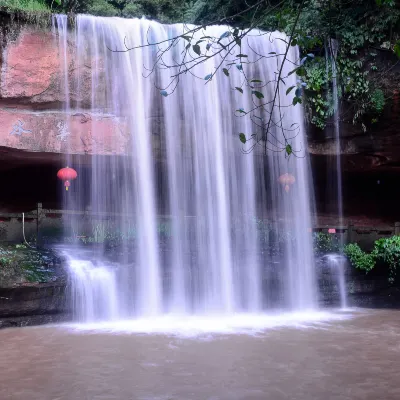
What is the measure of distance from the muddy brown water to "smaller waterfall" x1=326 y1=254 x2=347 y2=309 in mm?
2677

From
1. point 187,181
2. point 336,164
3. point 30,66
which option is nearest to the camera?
point 30,66

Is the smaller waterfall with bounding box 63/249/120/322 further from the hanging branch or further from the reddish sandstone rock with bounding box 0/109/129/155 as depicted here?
the hanging branch

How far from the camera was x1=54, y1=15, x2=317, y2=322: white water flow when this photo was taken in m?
9.80

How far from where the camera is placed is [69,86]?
34.1 ft

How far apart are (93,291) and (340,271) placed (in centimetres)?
537

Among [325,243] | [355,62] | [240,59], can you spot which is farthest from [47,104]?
[355,62]

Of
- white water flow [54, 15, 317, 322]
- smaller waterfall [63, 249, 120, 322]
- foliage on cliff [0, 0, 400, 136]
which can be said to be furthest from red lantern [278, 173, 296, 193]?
smaller waterfall [63, 249, 120, 322]

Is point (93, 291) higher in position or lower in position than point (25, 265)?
lower

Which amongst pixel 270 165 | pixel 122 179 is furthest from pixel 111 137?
pixel 270 165

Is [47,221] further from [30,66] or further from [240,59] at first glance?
[240,59]

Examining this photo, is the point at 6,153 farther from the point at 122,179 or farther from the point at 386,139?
the point at 386,139

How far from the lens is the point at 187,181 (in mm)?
10648

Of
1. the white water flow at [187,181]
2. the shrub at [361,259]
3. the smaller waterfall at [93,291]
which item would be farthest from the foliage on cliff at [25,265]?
the shrub at [361,259]

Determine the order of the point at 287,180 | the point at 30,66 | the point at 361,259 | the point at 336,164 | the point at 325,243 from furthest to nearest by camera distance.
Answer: the point at 336,164, the point at 325,243, the point at 287,180, the point at 361,259, the point at 30,66
